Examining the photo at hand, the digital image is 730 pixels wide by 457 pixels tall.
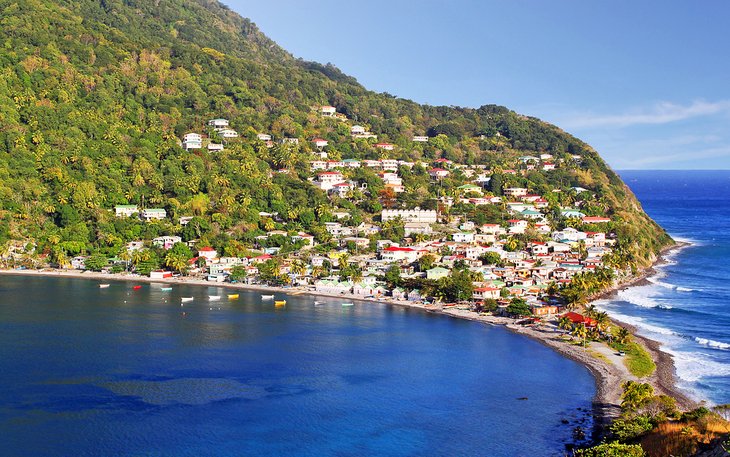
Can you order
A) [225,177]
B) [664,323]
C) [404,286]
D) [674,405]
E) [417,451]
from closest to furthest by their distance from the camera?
[417,451]
[674,405]
[664,323]
[404,286]
[225,177]

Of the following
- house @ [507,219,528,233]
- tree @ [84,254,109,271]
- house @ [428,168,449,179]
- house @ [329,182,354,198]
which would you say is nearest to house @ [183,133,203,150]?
house @ [329,182,354,198]

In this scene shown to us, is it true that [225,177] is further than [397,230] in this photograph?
Yes

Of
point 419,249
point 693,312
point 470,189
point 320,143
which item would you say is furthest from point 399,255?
point 320,143

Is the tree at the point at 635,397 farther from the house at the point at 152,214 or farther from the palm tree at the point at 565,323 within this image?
the house at the point at 152,214

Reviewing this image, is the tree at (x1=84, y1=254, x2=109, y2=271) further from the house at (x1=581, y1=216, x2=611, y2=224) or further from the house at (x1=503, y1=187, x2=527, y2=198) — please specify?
the house at (x1=581, y1=216, x2=611, y2=224)

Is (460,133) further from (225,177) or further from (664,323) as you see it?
(664,323)

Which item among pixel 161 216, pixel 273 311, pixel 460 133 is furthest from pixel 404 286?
pixel 460 133
